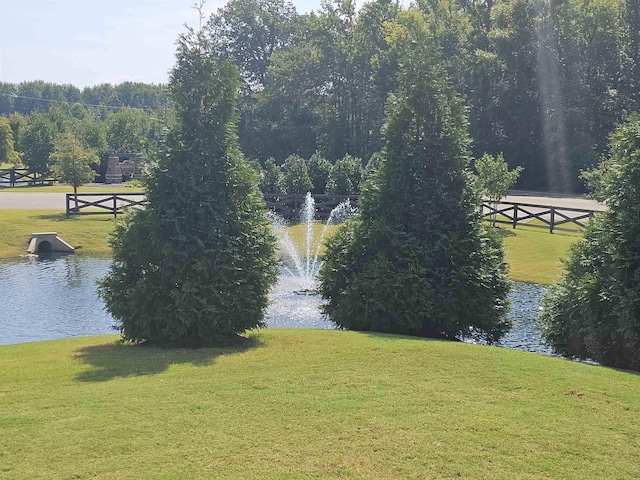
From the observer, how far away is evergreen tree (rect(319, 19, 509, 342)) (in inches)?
516

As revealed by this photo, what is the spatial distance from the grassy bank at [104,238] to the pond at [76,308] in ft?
8.95

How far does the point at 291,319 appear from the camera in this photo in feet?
58.6

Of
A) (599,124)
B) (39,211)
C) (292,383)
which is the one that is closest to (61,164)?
(39,211)

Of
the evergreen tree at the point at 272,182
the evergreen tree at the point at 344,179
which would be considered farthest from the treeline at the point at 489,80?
the evergreen tree at the point at 272,182

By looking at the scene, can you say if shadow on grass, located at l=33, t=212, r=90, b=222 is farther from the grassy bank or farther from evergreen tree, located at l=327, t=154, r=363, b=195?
evergreen tree, located at l=327, t=154, r=363, b=195

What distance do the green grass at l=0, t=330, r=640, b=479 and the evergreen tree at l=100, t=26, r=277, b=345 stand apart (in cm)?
123

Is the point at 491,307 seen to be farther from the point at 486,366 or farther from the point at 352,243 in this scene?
the point at 486,366

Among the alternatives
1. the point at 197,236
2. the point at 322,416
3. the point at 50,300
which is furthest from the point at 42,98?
the point at 322,416

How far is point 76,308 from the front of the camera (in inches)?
750

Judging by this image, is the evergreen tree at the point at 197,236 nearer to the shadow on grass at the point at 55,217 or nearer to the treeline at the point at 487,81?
the shadow on grass at the point at 55,217

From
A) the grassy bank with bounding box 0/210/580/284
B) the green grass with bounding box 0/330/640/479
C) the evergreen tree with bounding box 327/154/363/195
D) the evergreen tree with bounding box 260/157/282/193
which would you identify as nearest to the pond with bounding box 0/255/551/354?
the grassy bank with bounding box 0/210/580/284

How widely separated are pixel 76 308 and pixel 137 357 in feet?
29.9

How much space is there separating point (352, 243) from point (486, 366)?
16.2 feet

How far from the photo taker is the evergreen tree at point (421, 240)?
516 inches
